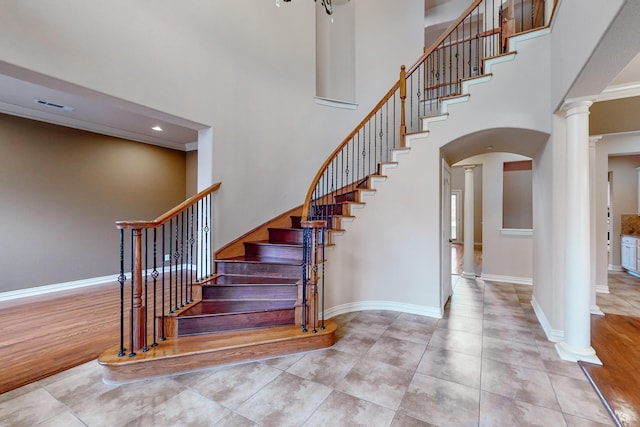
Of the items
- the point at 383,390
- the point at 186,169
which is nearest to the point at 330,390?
the point at 383,390

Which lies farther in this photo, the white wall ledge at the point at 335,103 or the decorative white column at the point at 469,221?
the decorative white column at the point at 469,221

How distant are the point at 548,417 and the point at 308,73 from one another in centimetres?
483

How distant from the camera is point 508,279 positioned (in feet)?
16.3

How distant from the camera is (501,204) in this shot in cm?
497

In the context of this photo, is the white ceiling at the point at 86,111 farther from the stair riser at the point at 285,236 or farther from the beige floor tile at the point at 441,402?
the beige floor tile at the point at 441,402

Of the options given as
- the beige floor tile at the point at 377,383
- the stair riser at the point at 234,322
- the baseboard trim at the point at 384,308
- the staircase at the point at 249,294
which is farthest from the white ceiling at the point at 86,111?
the beige floor tile at the point at 377,383

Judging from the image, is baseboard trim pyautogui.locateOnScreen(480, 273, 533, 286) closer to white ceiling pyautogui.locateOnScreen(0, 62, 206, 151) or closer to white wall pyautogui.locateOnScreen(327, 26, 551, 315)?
white wall pyautogui.locateOnScreen(327, 26, 551, 315)

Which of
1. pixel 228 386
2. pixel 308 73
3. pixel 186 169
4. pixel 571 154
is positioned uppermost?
pixel 308 73

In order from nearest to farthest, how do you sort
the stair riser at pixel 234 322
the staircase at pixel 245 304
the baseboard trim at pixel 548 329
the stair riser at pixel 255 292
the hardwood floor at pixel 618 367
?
the hardwood floor at pixel 618 367 < the staircase at pixel 245 304 < the stair riser at pixel 234 322 < the baseboard trim at pixel 548 329 < the stair riser at pixel 255 292

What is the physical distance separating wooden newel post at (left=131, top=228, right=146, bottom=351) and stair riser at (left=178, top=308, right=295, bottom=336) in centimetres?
34

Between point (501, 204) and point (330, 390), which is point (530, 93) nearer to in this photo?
point (501, 204)

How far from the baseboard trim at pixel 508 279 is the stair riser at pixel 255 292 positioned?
4.12m

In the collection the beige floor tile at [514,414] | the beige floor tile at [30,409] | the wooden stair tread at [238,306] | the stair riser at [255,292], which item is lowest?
the beige floor tile at [30,409]

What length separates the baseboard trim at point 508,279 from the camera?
482 cm
